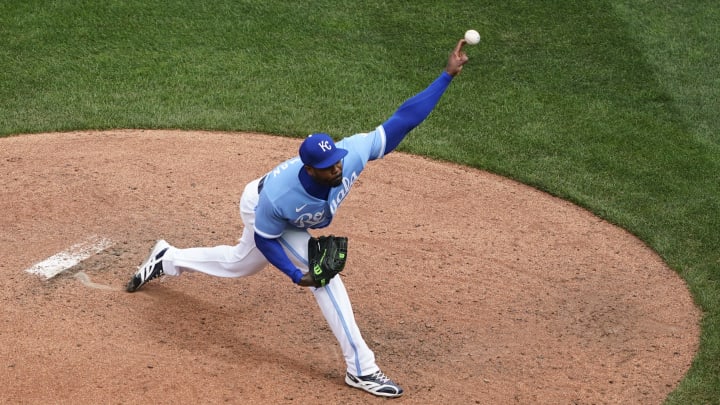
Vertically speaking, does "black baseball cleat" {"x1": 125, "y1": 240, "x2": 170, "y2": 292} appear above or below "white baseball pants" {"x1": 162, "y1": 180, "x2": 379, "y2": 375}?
below

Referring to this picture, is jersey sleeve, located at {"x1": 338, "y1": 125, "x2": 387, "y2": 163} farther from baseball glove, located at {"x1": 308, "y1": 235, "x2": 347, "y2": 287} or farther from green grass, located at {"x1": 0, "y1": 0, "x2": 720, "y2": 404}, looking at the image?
green grass, located at {"x1": 0, "y1": 0, "x2": 720, "y2": 404}

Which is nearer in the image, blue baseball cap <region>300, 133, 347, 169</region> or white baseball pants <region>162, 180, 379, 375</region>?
blue baseball cap <region>300, 133, 347, 169</region>

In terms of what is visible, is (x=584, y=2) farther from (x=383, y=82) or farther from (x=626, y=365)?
(x=626, y=365)

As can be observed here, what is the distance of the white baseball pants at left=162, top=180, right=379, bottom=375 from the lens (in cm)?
600

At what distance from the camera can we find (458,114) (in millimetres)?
10148

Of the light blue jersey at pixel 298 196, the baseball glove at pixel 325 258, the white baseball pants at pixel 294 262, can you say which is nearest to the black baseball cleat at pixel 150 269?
the white baseball pants at pixel 294 262

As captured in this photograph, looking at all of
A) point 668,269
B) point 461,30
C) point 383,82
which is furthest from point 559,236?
point 461,30

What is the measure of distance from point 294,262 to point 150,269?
1.30m

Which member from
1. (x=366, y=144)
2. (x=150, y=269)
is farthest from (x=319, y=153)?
(x=150, y=269)

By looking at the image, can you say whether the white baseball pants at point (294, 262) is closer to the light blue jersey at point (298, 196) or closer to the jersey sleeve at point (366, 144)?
the light blue jersey at point (298, 196)

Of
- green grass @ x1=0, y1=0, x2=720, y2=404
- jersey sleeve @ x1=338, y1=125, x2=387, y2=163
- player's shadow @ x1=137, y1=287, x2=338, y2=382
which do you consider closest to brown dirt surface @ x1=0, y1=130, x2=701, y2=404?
player's shadow @ x1=137, y1=287, x2=338, y2=382

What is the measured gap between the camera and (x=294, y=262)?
611 cm

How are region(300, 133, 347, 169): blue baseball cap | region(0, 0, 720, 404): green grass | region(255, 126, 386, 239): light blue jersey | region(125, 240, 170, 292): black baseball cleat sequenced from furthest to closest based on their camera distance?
1. region(0, 0, 720, 404): green grass
2. region(125, 240, 170, 292): black baseball cleat
3. region(255, 126, 386, 239): light blue jersey
4. region(300, 133, 347, 169): blue baseball cap

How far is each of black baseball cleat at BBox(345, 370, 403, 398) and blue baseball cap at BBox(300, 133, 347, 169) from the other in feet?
4.54
